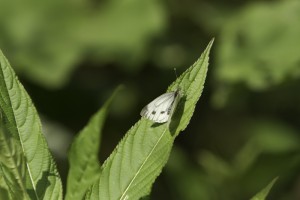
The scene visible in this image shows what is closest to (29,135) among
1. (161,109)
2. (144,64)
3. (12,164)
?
(12,164)

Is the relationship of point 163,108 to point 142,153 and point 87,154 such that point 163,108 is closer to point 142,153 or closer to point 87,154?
point 142,153

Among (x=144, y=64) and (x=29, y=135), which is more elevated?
(x=29, y=135)

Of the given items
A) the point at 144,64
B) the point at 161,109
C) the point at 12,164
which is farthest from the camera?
the point at 144,64

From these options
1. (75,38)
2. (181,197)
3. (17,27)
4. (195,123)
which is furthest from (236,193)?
(17,27)

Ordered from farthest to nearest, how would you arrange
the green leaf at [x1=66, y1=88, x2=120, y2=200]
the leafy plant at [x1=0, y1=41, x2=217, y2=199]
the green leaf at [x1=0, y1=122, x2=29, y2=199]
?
the leafy plant at [x1=0, y1=41, x2=217, y2=199] → the green leaf at [x1=66, y1=88, x2=120, y2=200] → the green leaf at [x1=0, y1=122, x2=29, y2=199]

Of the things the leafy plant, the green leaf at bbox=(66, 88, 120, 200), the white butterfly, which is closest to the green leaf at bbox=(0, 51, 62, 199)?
the leafy plant

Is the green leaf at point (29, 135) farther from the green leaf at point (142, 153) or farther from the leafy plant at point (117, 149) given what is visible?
the green leaf at point (142, 153)

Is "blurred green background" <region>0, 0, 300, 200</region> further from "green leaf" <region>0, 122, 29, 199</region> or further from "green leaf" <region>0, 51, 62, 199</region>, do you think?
"green leaf" <region>0, 122, 29, 199</region>
